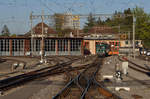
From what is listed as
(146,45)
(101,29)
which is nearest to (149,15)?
(146,45)

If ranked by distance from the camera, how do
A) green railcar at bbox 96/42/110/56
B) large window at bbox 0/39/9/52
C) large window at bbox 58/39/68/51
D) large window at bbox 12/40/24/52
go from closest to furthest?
green railcar at bbox 96/42/110/56 → large window at bbox 0/39/9/52 → large window at bbox 12/40/24/52 → large window at bbox 58/39/68/51

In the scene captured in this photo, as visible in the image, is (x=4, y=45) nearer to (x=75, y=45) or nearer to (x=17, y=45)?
(x=17, y=45)

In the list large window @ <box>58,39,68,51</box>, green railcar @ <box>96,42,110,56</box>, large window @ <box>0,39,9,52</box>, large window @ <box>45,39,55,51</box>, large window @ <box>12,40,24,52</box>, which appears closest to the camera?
green railcar @ <box>96,42,110,56</box>

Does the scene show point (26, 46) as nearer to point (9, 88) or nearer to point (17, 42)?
point (17, 42)

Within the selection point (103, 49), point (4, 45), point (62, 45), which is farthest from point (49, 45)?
point (103, 49)

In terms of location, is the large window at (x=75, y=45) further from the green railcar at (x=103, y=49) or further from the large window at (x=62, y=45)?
the green railcar at (x=103, y=49)

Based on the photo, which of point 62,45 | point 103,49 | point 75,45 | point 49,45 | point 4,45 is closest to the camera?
point 103,49

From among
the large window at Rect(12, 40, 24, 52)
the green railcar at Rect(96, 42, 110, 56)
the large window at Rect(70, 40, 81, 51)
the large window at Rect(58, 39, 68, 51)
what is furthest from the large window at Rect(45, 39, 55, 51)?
the green railcar at Rect(96, 42, 110, 56)

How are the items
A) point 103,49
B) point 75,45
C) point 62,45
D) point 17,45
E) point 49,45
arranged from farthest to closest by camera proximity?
point 75,45 → point 62,45 → point 49,45 → point 17,45 → point 103,49

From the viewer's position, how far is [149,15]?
76.8 metres

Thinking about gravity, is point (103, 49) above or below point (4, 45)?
below

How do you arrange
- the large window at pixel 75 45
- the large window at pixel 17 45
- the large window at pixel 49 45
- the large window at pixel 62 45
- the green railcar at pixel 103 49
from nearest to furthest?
the green railcar at pixel 103 49, the large window at pixel 17 45, the large window at pixel 49 45, the large window at pixel 62 45, the large window at pixel 75 45

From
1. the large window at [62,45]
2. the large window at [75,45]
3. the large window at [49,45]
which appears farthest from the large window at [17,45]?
the large window at [75,45]

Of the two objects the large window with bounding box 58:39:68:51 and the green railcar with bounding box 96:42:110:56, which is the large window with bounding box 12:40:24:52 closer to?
the large window with bounding box 58:39:68:51
